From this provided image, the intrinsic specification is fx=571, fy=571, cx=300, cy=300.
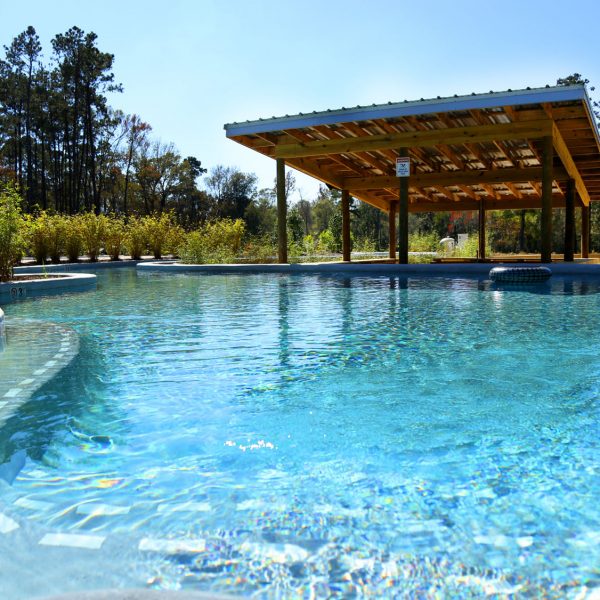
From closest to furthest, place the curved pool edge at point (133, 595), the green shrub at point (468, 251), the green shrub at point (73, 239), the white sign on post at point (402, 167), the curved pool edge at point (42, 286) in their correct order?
the curved pool edge at point (133, 595) → the curved pool edge at point (42, 286) → the white sign on post at point (402, 167) → the green shrub at point (73, 239) → the green shrub at point (468, 251)

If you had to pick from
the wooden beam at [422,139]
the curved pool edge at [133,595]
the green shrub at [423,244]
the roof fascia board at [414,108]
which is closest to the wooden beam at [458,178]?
the wooden beam at [422,139]

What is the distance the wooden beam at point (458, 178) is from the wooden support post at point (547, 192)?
320cm

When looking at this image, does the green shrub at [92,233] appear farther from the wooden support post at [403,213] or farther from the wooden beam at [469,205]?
A: the wooden beam at [469,205]

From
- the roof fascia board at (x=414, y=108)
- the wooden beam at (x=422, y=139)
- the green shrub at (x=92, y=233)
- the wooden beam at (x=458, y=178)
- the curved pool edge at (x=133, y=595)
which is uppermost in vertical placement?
the roof fascia board at (x=414, y=108)

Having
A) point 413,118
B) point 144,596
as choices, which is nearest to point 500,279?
point 413,118

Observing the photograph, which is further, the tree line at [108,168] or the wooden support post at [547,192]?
the tree line at [108,168]

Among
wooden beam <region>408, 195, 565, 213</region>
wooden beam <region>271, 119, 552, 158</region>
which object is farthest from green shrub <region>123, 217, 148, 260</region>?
wooden beam <region>408, 195, 565, 213</region>

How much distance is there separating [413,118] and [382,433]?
11.5 m

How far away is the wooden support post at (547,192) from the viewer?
12.9m

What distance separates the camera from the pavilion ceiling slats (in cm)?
1287

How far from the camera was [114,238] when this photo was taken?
21.9 m

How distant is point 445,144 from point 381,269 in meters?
3.44

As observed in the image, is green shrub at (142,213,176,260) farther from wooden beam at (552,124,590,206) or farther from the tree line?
wooden beam at (552,124,590,206)

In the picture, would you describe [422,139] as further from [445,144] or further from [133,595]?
[133,595]
